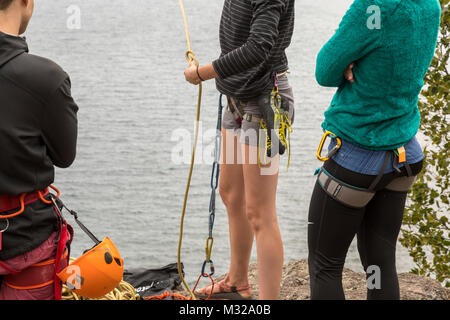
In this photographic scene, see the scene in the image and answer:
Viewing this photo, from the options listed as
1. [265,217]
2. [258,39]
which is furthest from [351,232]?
[258,39]

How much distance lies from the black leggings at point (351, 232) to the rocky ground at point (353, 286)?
30.1 inches

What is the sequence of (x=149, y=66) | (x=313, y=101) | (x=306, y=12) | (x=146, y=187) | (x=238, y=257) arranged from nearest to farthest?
(x=238, y=257)
(x=146, y=187)
(x=313, y=101)
(x=149, y=66)
(x=306, y=12)

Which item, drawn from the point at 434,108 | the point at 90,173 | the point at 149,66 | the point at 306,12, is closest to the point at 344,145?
the point at 434,108

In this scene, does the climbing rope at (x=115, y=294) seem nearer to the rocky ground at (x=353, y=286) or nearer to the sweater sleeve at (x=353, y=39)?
the rocky ground at (x=353, y=286)

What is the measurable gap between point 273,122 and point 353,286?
3.45ft

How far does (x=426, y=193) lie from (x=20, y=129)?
1.83 m

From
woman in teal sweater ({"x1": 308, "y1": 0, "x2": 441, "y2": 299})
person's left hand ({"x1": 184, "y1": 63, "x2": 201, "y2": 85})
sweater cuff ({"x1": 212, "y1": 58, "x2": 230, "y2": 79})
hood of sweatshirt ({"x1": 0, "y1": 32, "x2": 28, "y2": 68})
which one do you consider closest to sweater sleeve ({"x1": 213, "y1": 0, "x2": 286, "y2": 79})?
sweater cuff ({"x1": 212, "y1": 58, "x2": 230, "y2": 79})

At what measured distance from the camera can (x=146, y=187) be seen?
11.5 ft

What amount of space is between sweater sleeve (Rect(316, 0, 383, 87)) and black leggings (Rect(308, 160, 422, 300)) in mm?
270

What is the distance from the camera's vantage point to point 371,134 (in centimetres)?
139

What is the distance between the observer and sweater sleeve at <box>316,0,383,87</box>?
1281mm

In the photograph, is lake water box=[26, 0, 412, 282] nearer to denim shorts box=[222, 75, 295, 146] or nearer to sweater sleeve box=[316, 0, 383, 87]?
denim shorts box=[222, 75, 295, 146]

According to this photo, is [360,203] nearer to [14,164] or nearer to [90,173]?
[14,164]

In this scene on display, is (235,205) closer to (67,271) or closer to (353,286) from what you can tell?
(353,286)
